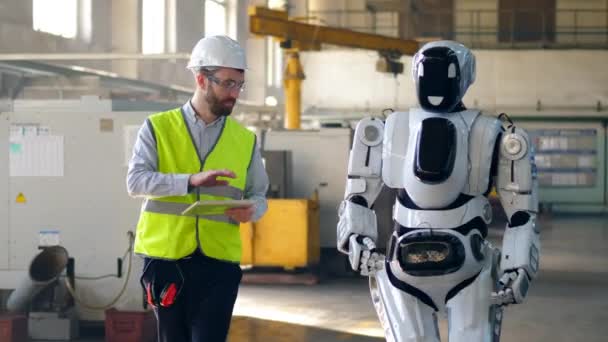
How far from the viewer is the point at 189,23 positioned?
22469 millimetres

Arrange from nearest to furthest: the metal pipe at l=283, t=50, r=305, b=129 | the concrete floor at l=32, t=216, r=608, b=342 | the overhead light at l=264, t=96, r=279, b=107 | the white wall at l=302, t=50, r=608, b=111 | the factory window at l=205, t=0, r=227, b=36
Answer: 1. the concrete floor at l=32, t=216, r=608, b=342
2. the metal pipe at l=283, t=50, r=305, b=129
3. the factory window at l=205, t=0, r=227, b=36
4. the white wall at l=302, t=50, r=608, b=111
5. the overhead light at l=264, t=96, r=279, b=107

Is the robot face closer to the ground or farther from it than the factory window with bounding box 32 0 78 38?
closer to the ground

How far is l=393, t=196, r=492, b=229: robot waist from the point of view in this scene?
509cm

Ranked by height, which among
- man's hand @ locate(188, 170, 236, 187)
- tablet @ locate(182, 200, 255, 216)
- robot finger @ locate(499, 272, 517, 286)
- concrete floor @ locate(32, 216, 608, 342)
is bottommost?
concrete floor @ locate(32, 216, 608, 342)

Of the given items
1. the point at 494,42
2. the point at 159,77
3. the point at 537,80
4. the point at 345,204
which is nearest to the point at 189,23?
the point at 159,77

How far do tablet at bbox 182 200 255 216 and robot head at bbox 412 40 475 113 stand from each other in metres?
1.13

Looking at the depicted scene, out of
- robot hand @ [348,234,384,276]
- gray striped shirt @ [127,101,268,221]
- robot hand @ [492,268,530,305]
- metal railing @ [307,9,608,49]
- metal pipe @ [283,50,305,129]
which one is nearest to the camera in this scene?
gray striped shirt @ [127,101,268,221]

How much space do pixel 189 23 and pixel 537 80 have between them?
10.5 meters

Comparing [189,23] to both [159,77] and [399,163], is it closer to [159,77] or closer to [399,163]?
[159,77]

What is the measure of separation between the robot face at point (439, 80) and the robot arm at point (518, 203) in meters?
0.31

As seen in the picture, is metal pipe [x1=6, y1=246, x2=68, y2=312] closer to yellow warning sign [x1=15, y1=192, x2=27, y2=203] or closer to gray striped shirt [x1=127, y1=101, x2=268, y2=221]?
yellow warning sign [x1=15, y1=192, x2=27, y2=203]

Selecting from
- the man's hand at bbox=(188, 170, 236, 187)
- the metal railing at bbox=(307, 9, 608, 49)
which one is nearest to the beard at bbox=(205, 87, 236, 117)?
the man's hand at bbox=(188, 170, 236, 187)

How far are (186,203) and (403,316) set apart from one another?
3.68 ft

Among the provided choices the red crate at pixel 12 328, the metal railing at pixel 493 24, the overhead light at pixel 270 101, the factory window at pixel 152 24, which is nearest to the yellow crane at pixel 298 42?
the factory window at pixel 152 24
